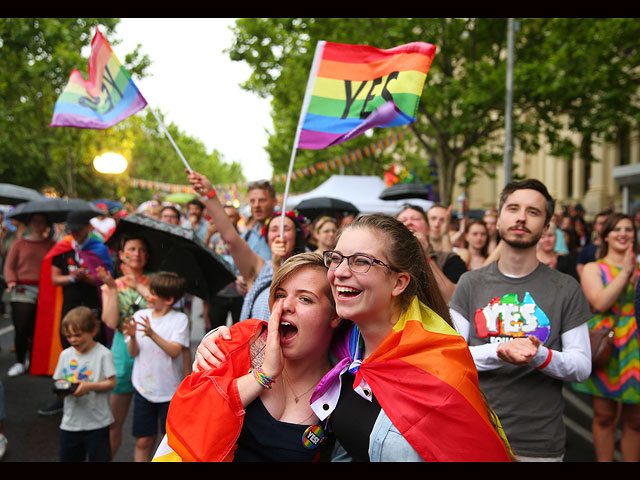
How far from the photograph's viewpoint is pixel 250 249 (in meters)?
4.11

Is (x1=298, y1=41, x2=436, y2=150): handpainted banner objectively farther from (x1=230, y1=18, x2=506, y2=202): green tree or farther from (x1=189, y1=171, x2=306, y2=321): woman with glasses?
(x1=230, y1=18, x2=506, y2=202): green tree

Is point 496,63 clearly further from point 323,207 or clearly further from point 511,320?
point 511,320

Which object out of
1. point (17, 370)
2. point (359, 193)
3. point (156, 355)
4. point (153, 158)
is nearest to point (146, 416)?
point (156, 355)

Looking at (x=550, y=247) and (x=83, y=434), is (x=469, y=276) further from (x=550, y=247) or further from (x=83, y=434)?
(x=550, y=247)

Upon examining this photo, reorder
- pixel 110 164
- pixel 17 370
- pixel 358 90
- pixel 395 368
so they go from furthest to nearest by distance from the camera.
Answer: pixel 110 164 < pixel 17 370 < pixel 358 90 < pixel 395 368

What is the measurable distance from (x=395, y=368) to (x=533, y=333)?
1.35 m

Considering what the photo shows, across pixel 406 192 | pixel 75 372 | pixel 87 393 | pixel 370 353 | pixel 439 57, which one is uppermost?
pixel 439 57

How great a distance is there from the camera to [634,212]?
15.1 meters

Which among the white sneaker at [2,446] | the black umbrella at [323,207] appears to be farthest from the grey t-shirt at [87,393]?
the black umbrella at [323,207]

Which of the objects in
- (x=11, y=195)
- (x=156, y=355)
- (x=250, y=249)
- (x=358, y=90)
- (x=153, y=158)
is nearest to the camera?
(x=358, y=90)

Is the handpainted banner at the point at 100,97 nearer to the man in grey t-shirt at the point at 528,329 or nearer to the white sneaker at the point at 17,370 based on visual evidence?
the man in grey t-shirt at the point at 528,329

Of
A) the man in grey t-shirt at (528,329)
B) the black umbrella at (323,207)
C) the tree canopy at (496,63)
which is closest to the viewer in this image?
the man in grey t-shirt at (528,329)

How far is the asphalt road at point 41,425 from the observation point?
4832mm

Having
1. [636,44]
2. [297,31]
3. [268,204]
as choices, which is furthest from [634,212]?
[268,204]
